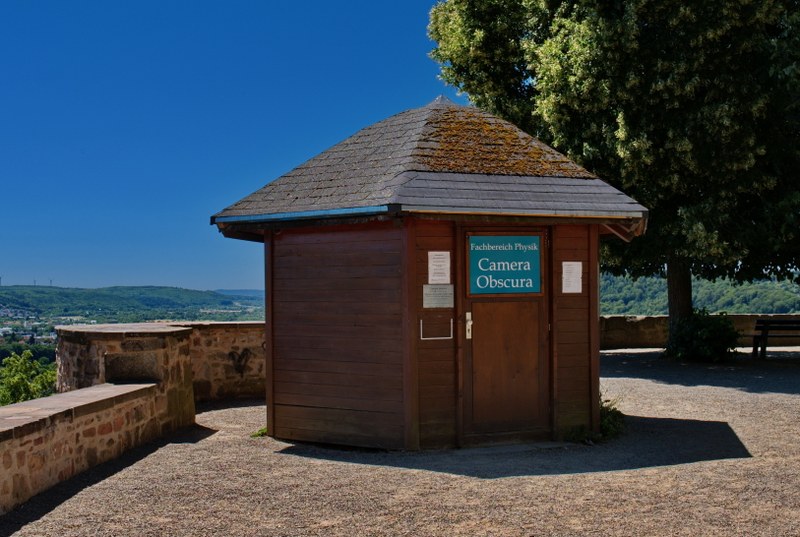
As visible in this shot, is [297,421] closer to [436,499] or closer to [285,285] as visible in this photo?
[285,285]

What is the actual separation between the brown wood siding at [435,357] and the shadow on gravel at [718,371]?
751 centimetres

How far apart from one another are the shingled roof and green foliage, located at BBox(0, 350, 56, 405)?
51.0 feet

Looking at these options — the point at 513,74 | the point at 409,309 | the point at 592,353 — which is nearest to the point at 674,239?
the point at 513,74

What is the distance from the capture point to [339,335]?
963 centimetres

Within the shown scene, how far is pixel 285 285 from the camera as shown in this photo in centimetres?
1012

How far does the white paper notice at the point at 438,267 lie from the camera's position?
916cm

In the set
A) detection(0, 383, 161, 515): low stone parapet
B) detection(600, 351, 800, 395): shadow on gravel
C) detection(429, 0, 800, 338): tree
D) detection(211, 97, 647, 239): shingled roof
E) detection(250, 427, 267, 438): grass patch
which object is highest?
detection(429, 0, 800, 338): tree

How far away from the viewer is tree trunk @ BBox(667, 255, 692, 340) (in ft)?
66.3

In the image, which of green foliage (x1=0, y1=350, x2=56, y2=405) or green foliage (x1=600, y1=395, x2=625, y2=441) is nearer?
green foliage (x1=600, y1=395, x2=625, y2=441)

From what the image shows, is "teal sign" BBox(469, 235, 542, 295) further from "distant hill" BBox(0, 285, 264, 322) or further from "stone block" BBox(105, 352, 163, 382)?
"distant hill" BBox(0, 285, 264, 322)

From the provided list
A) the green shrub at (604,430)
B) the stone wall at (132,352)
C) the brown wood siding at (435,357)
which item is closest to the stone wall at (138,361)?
the stone wall at (132,352)

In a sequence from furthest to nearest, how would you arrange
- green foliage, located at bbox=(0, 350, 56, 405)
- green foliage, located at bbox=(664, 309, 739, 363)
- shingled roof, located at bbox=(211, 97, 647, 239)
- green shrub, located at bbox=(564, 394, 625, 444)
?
1. green foliage, located at bbox=(0, 350, 56, 405)
2. green foliage, located at bbox=(664, 309, 739, 363)
3. green shrub, located at bbox=(564, 394, 625, 444)
4. shingled roof, located at bbox=(211, 97, 647, 239)

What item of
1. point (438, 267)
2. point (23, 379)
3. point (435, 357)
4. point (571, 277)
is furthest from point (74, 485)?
point (23, 379)

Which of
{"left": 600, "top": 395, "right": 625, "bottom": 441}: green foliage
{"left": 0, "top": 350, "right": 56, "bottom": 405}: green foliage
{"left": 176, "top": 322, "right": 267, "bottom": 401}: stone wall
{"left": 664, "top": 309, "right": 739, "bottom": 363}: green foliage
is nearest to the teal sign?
{"left": 600, "top": 395, "right": 625, "bottom": 441}: green foliage
